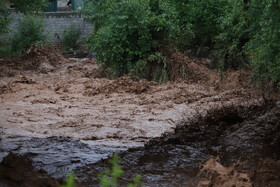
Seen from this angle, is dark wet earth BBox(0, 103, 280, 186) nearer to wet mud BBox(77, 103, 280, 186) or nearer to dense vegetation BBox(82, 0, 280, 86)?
wet mud BBox(77, 103, 280, 186)

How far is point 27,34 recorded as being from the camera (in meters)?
21.7

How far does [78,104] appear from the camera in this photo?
1101cm

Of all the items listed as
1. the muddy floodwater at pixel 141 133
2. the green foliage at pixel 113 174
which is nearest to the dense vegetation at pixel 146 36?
the muddy floodwater at pixel 141 133

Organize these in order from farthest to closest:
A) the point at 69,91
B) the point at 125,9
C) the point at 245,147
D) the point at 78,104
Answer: the point at 125,9, the point at 69,91, the point at 78,104, the point at 245,147

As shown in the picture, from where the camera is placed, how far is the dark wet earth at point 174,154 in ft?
17.0

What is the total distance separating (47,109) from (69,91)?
8.04 feet

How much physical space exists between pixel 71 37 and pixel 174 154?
19.3 metres

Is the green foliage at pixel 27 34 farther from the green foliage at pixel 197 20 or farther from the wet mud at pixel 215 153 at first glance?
the wet mud at pixel 215 153

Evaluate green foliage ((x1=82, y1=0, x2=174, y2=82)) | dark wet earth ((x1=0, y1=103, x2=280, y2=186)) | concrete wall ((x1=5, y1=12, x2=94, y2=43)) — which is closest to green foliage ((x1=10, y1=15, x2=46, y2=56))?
concrete wall ((x1=5, y1=12, x2=94, y2=43))

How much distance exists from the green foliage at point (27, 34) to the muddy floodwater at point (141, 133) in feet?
27.2

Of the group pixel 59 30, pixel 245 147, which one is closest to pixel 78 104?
pixel 245 147

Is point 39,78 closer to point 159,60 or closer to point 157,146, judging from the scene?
point 159,60

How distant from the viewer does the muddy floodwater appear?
17.4ft

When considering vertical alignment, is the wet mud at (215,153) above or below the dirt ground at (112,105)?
above
